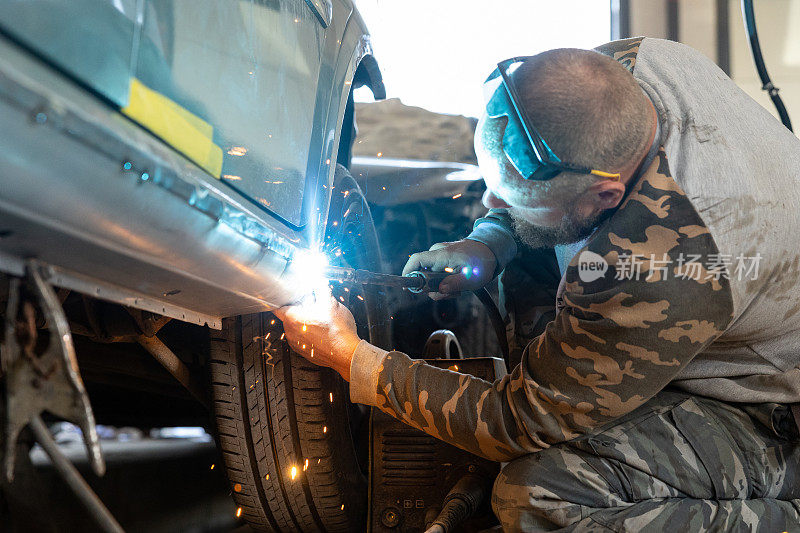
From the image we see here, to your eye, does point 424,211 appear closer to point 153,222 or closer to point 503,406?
point 503,406

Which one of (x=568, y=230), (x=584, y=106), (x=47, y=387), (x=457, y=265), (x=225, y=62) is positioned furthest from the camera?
(x=457, y=265)

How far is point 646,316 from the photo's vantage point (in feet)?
3.93

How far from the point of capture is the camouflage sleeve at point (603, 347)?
1.19 metres

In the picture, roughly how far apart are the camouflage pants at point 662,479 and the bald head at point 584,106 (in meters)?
0.62

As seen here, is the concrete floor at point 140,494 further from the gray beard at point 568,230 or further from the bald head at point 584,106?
the bald head at point 584,106

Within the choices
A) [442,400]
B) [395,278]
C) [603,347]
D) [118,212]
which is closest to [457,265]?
[395,278]

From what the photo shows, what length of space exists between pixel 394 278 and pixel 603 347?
544 millimetres

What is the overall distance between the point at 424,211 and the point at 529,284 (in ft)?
1.92

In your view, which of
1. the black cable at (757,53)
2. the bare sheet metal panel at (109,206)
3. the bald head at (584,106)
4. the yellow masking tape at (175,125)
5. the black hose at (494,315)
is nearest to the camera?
the bare sheet metal panel at (109,206)

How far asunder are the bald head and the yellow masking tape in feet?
1.83

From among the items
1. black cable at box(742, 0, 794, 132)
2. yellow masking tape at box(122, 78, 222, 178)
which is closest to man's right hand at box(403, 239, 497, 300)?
yellow masking tape at box(122, 78, 222, 178)

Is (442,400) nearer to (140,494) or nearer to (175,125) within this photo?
(175,125)

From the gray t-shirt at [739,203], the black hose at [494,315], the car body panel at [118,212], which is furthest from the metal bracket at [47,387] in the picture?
the black hose at [494,315]

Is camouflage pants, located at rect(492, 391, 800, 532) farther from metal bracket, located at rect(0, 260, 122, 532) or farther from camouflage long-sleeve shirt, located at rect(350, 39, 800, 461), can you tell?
metal bracket, located at rect(0, 260, 122, 532)
